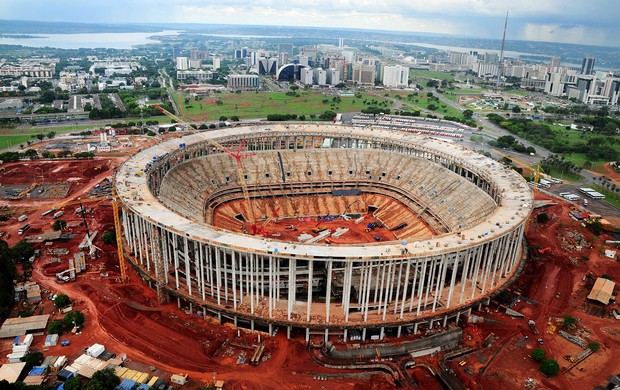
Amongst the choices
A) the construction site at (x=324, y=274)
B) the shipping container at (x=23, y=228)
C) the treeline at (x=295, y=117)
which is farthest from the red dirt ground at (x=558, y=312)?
the treeline at (x=295, y=117)

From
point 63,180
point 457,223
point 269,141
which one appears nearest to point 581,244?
point 457,223

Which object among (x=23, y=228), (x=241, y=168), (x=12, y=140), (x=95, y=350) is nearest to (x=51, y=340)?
(x=95, y=350)

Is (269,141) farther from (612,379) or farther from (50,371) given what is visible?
(612,379)

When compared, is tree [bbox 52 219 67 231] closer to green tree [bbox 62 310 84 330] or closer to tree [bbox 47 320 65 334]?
green tree [bbox 62 310 84 330]

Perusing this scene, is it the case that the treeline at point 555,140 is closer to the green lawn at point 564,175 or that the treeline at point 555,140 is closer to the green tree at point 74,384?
the green lawn at point 564,175

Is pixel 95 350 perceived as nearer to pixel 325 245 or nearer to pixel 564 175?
pixel 325 245

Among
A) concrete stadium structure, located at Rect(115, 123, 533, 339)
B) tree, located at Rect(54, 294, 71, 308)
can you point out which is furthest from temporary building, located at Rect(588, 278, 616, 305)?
tree, located at Rect(54, 294, 71, 308)
